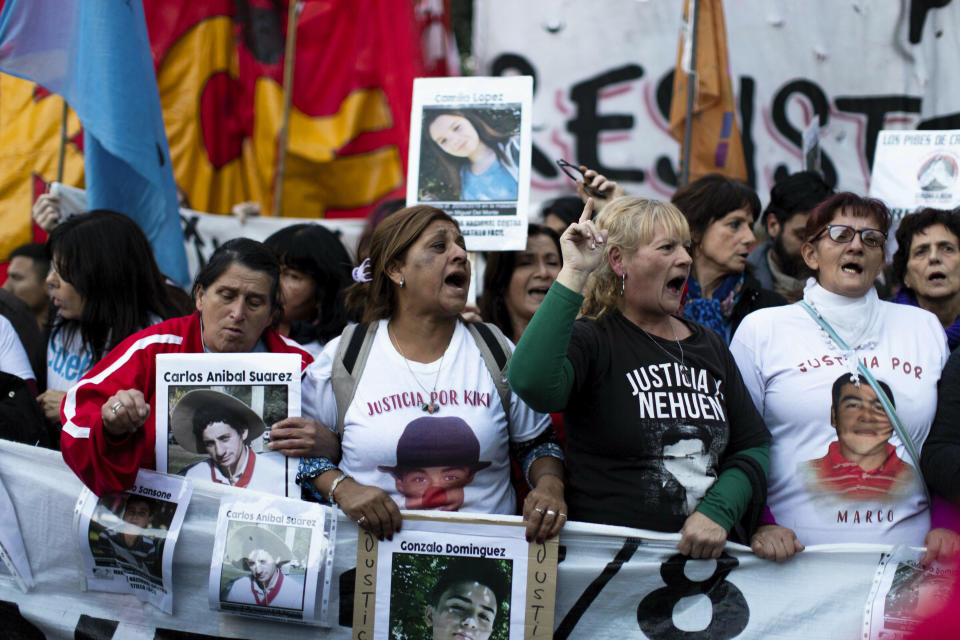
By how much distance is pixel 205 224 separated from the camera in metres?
6.19

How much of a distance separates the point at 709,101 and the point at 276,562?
397 cm

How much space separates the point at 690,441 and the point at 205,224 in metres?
3.98

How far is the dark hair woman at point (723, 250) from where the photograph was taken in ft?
13.3

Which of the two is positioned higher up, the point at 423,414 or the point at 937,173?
the point at 937,173

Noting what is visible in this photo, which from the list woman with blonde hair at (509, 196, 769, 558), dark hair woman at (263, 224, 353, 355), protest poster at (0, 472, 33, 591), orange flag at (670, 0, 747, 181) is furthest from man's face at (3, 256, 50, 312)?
orange flag at (670, 0, 747, 181)

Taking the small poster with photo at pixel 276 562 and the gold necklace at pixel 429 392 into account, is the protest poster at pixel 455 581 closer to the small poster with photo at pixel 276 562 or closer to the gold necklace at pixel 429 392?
the small poster with photo at pixel 276 562

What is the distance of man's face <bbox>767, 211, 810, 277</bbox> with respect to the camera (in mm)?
4691

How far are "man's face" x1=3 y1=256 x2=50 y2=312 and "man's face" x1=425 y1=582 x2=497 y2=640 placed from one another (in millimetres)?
3042

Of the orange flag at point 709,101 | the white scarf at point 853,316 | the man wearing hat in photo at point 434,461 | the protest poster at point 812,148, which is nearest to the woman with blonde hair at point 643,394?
the man wearing hat in photo at point 434,461

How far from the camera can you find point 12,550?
3449 millimetres

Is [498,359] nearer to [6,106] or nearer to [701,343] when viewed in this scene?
[701,343]

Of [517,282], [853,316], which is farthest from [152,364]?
[853,316]

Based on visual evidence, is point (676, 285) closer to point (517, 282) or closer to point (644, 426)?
point (644, 426)

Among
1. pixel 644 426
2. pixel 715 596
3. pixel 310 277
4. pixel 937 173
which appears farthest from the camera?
pixel 937 173
